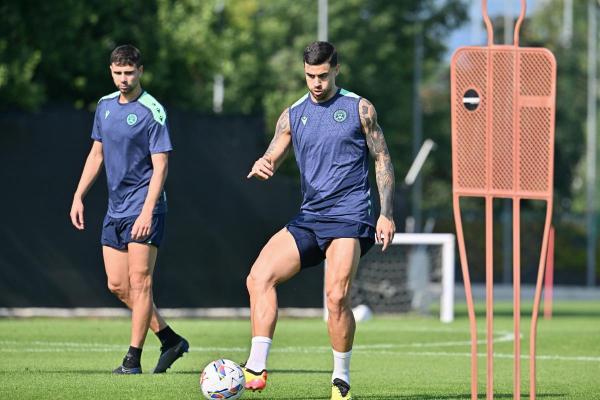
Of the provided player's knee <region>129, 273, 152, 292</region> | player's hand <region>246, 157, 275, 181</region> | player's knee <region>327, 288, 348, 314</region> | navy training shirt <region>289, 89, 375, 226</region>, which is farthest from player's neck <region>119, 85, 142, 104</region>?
player's knee <region>327, 288, 348, 314</region>

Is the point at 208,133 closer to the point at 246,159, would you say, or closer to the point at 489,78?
the point at 246,159

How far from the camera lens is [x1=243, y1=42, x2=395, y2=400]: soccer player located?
28.0ft

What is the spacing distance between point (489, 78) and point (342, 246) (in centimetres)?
161

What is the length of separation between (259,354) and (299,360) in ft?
13.8

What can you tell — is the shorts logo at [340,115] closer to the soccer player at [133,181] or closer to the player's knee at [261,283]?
the player's knee at [261,283]

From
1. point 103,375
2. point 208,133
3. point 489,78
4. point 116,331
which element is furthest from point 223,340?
point 489,78

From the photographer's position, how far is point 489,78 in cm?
759

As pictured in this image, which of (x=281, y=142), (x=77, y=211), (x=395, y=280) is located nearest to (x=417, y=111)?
(x=395, y=280)

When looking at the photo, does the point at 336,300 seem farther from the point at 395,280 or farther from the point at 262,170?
the point at 395,280

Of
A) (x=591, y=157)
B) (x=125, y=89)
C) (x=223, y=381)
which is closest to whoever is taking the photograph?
(x=223, y=381)

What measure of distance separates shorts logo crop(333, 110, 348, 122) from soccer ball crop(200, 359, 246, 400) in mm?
1677

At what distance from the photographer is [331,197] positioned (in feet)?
28.7

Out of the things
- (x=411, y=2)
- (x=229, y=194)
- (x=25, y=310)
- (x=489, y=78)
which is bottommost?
(x=25, y=310)

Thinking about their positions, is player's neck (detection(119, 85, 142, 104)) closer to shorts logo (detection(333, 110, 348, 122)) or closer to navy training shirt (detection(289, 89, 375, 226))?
navy training shirt (detection(289, 89, 375, 226))
